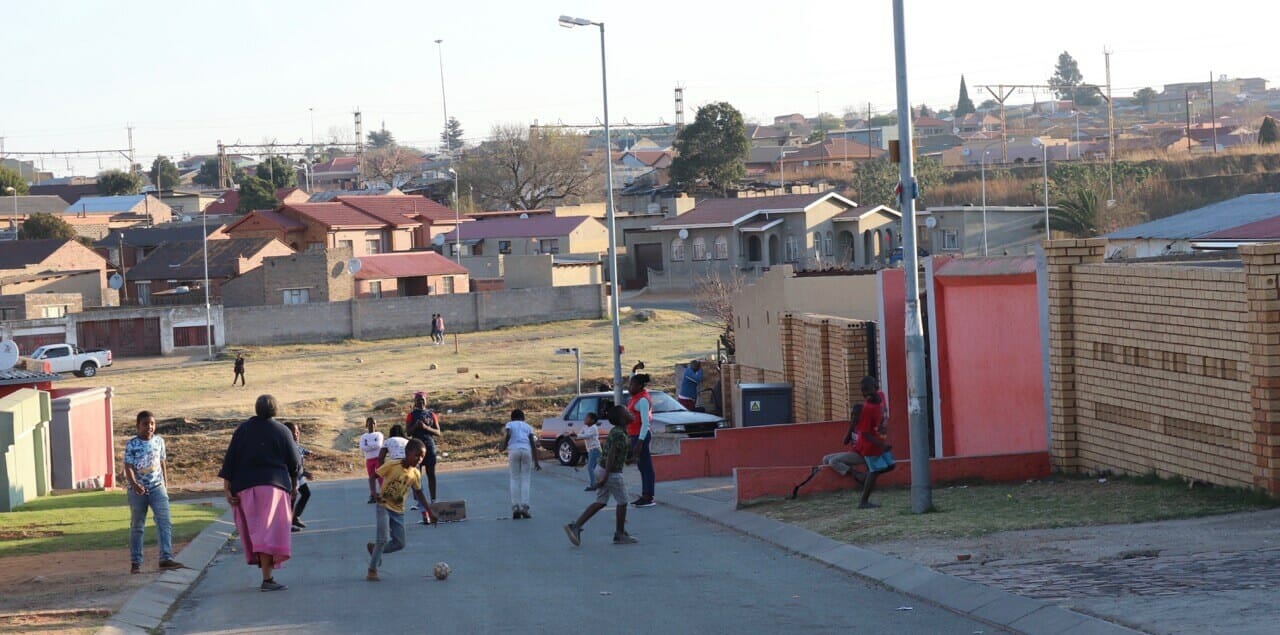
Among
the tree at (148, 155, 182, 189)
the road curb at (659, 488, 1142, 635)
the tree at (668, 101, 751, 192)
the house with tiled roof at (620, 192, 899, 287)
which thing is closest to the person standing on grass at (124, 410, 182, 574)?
the road curb at (659, 488, 1142, 635)

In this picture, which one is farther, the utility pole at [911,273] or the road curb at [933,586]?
the utility pole at [911,273]

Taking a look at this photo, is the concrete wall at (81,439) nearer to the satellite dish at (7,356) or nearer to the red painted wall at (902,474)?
the satellite dish at (7,356)

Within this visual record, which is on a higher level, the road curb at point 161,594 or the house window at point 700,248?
the house window at point 700,248

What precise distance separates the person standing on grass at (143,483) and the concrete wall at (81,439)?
47.3 ft

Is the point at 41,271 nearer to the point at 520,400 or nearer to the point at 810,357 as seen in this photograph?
the point at 520,400

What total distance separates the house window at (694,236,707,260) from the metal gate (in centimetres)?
3034

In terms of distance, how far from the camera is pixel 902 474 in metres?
18.2

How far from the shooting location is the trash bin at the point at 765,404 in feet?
89.0

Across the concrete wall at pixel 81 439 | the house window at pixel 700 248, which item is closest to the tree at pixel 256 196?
the house window at pixel 700 248

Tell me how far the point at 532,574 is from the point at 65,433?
55.1 ft

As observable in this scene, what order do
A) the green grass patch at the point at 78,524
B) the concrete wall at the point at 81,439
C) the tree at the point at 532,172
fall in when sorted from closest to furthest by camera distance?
the green grass patch at the point at 78,524
the concrete wall at the point at 81,439
the tree at the point at 532,172

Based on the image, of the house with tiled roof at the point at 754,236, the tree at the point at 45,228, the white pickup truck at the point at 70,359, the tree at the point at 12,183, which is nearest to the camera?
the white pickup truck at the point at 70,359

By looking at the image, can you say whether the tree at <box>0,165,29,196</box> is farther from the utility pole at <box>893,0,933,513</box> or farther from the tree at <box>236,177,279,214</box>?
the utility pole at <box>893,0,933,513</box>

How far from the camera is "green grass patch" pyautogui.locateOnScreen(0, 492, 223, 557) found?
52.9ft
